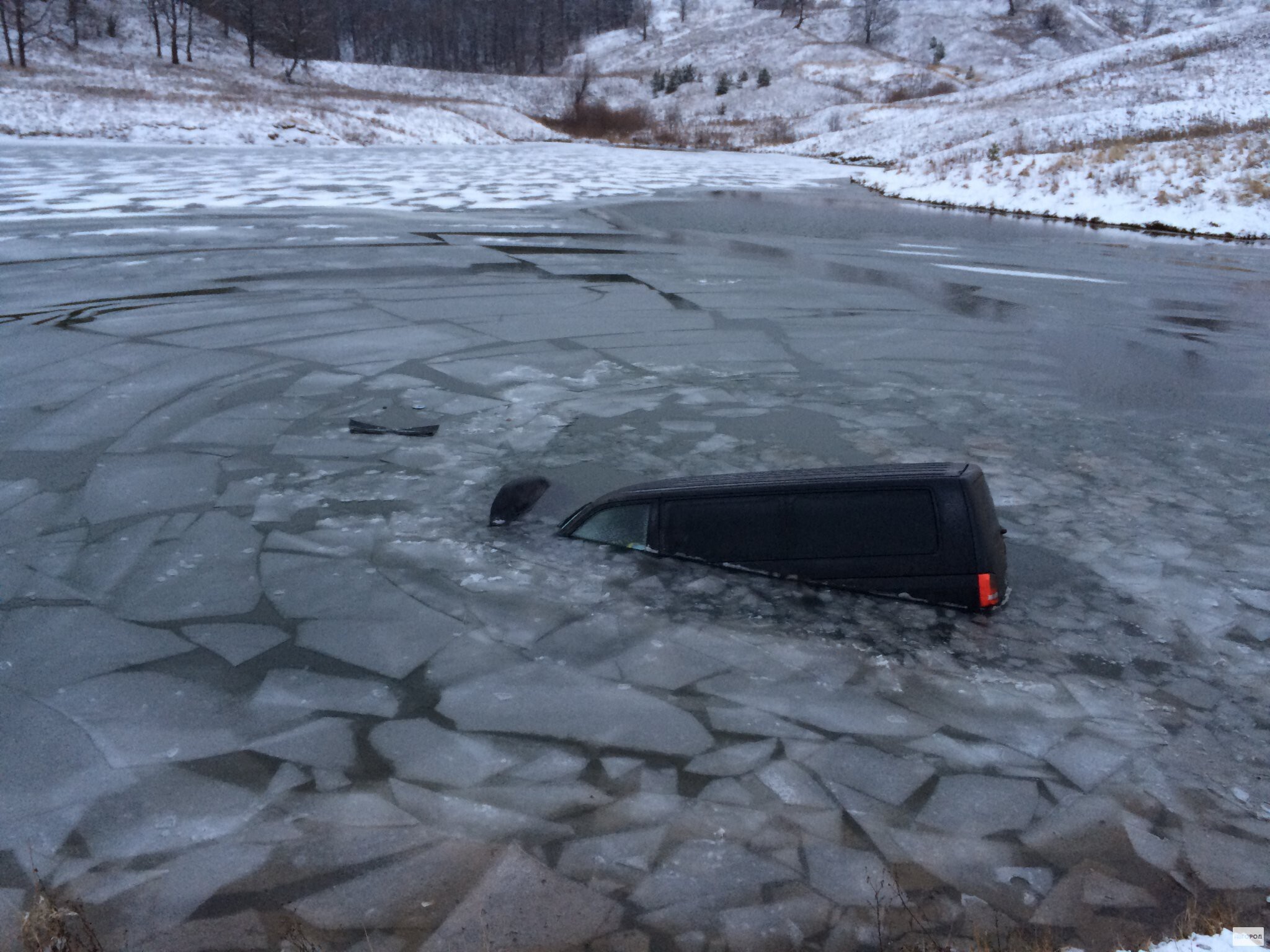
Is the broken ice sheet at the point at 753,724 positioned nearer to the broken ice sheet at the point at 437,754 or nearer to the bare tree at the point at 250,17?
the broken ice sheet at the point at 437,754

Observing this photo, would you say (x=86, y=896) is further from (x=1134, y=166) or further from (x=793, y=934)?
(x=1134, y=166)

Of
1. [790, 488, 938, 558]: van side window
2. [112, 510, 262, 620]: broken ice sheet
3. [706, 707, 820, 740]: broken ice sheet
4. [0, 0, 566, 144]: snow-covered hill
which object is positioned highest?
[0, 0, 566, 144]: snow-covered hill

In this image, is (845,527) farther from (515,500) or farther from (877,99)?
(877,99)

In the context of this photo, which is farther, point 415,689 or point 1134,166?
point 1134,166

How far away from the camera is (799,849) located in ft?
10.4

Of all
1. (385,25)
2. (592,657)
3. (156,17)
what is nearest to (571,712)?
(592,657)

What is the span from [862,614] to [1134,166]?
21.6 meters

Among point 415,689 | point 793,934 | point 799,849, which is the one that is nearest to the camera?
point 793,934

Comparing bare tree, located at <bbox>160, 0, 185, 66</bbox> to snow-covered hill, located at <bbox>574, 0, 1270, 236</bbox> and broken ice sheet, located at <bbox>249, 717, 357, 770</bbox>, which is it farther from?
broken ice sheet, located at <bbox>249, 717, 357, 770</bbox>

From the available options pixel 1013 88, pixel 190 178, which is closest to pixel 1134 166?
pixel 190 178

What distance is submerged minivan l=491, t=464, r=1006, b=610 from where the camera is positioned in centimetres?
466

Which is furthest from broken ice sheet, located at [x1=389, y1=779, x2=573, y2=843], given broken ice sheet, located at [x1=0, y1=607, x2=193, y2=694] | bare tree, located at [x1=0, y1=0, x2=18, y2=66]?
bare tree, located at [x1=0, y1=0, x2=18, y2=66]

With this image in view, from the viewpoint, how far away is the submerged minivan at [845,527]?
184 inches

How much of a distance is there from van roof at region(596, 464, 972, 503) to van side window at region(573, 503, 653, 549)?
0.23ft
